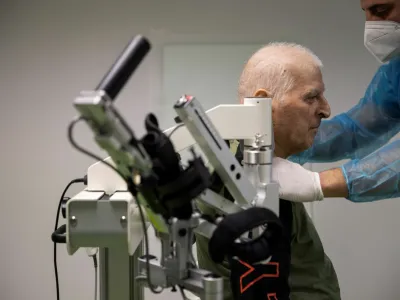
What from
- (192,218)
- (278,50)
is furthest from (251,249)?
(278,50)

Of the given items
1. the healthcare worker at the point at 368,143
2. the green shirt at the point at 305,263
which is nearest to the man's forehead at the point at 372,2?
the healthcare worker at the point at 368,143

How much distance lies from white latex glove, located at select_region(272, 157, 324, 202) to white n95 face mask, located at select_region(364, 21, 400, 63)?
61 centimetres

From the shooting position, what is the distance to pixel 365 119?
178 cm

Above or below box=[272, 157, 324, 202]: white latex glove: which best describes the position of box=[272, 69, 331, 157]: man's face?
above

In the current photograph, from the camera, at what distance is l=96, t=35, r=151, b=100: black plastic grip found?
25.5 inches

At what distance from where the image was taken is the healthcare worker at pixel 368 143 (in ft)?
4.43

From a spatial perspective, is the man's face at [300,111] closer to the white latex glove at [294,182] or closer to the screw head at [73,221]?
the white latex glove at [294,182]

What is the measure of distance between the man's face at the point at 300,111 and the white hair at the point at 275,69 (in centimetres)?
2

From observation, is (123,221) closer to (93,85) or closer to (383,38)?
(383,38)

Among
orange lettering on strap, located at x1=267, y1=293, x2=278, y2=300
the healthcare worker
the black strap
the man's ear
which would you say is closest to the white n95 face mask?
the healthcare worker

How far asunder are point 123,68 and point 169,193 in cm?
22

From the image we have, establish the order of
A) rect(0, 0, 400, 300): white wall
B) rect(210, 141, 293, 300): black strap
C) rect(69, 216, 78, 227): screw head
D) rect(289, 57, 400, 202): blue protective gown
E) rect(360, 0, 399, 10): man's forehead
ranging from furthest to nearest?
rect(0, 0, 400, 300): white wall → rect(289, 57, 400, 202): blue protective gown → rect(360, 0, 399, 10): man's forehead → rect(210, 141, 293, 300): black strap → rect(69, 216, 78, 227): screw head

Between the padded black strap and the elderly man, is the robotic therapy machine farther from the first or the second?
the elderly man

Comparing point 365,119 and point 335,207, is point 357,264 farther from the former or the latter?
→ point 365,119
